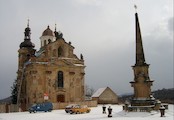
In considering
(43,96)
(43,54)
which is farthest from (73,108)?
(43,54)

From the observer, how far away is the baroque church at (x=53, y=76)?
169ft

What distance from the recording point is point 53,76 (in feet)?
173

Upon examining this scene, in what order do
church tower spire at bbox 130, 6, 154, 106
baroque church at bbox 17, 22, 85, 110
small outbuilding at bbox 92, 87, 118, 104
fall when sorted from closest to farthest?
church tower spire at bbox 130, 6, 154, 106 < baroque church at bbox 17, 22, 85, 110 < small outbuilding at bbox 92, 87, 118, 104

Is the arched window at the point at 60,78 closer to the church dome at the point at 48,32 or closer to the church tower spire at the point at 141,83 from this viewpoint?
the church dome at the point at 48,32

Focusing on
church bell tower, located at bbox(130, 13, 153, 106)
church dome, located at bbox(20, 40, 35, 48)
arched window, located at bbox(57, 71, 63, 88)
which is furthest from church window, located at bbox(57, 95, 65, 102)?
church bell tower, located at bbox(130, 13, 153, 106)

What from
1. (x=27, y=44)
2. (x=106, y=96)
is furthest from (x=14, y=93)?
(x=106, y=96)

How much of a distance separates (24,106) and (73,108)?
16596 mm

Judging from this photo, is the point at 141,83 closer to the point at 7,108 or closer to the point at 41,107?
the point at 41,107

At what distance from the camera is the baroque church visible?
169ft

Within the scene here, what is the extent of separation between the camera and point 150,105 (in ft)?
101

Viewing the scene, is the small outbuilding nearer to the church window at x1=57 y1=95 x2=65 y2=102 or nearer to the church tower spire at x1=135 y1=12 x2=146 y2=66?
the church window at x1=57 y1=95 x2=65 y2=102

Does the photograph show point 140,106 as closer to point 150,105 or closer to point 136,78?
point 150,105

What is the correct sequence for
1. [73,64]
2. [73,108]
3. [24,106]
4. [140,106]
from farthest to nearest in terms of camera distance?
[73,64], [24,106], [73,108], [140,106]

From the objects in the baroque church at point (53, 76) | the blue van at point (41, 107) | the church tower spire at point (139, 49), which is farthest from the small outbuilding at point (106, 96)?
the church tower spire at point (139, 49)
